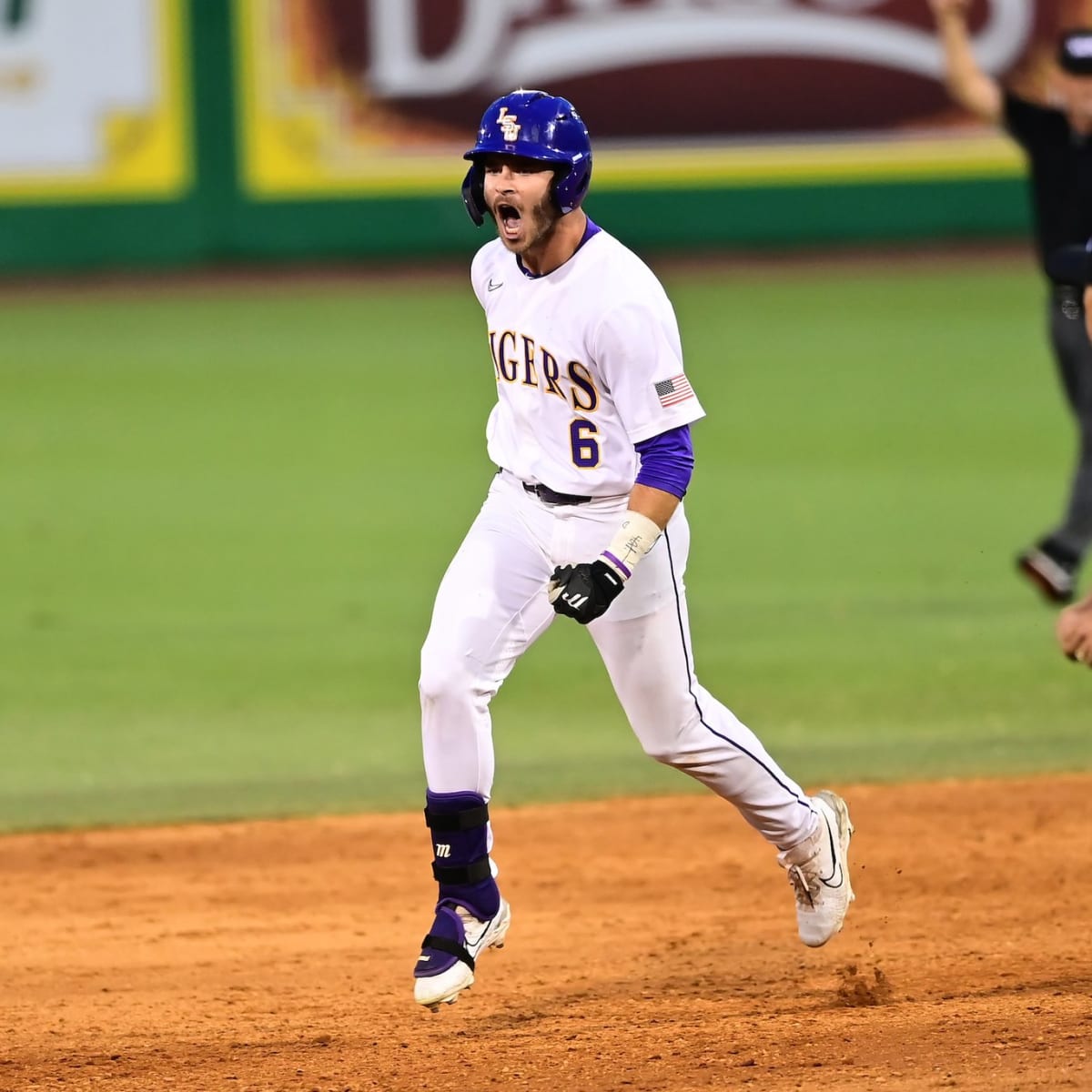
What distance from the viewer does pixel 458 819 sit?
500cm

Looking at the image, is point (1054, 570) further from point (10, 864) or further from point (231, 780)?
point (10, 864)

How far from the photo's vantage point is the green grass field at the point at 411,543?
7.54 metres

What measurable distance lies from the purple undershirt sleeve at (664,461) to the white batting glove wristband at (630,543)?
0.29 ft

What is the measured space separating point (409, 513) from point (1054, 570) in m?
3.72

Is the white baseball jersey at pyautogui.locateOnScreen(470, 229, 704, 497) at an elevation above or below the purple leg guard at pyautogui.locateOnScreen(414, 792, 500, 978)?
above

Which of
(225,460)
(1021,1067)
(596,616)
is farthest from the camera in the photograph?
(225,460)

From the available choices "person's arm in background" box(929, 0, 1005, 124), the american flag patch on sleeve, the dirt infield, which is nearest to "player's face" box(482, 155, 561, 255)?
the american flag patch on sleeve

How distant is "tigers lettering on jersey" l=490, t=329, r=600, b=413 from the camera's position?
4973 mm

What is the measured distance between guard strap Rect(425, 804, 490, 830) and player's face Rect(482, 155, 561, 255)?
137cm

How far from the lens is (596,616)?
480 cm

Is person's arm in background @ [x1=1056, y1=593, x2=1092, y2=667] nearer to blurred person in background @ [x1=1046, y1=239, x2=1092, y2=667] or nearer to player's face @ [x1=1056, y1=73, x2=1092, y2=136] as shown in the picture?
blurred person in background @ [x1=1046, y1=239, x2=1092, y2=667]

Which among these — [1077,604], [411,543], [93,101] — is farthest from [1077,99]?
[93,101]

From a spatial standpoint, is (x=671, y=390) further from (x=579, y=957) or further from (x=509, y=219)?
(x=579, y=957)

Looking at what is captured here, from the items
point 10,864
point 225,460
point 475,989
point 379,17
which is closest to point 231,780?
point 10,864
